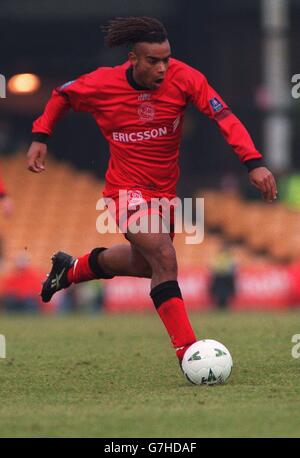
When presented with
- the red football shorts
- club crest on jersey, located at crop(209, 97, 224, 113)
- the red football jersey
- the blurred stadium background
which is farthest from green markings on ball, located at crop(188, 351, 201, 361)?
the blurred stadium background

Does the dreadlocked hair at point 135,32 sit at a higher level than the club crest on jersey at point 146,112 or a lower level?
higher

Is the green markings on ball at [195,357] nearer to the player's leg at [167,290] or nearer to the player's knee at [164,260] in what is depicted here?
the player's leg at [167,290]

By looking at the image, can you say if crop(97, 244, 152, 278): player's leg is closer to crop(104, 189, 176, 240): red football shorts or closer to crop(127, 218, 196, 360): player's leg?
crop(104, 189, 176, 240): red football shorts

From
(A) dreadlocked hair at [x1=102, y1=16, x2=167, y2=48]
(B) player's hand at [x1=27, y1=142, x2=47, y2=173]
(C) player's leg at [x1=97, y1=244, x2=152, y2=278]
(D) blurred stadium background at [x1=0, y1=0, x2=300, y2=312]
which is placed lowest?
(C) player's leg at [x1=97, y1=244, x2=152, y2=278]

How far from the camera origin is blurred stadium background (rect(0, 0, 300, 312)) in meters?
23.8

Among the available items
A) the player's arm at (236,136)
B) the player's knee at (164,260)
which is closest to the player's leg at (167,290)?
the player's knee at (164,260)

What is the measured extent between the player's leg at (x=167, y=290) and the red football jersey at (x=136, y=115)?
0.51 meters

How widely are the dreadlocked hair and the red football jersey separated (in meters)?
0.21

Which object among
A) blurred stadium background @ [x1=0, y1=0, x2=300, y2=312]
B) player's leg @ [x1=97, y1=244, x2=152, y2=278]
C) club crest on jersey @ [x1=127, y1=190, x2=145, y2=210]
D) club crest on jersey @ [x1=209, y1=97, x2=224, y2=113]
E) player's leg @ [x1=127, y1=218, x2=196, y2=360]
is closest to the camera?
player's leg @ [x1=127, y1=218, x2=196, y2=360]

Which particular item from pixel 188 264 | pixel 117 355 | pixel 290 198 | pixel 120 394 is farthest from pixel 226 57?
pixel 120 394

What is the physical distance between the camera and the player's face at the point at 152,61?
787 centimetres

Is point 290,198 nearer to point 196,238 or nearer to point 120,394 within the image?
point 196,238

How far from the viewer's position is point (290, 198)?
24.6 m

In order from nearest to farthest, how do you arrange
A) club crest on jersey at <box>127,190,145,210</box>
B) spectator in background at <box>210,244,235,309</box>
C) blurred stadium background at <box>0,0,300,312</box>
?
club crest on jersey at <box>127,190,145,210</box>
spectator in background at <box>210,244,235,309</box>
blurred stadium background at <box>0,0,300,312</box>
